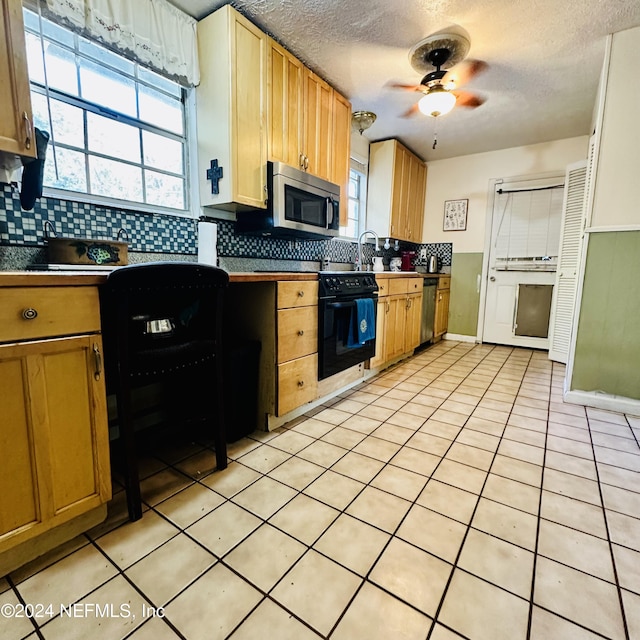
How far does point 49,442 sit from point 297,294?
4.15ft

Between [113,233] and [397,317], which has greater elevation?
[113,233]

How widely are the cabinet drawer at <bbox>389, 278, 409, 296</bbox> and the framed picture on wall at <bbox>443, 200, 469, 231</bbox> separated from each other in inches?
71.6

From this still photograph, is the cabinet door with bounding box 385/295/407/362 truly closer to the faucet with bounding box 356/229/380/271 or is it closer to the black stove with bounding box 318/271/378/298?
the black stove with bounding box 318/271/378/298

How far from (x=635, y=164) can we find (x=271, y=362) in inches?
105

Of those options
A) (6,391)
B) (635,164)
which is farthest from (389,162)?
(6,391)

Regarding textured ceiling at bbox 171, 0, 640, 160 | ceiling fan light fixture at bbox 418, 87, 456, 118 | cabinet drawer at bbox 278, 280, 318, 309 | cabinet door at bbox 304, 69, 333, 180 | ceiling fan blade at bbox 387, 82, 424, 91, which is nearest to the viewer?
cabinet drawer at bbox 278, 280, 318, 309

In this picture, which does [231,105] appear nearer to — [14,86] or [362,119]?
[14,86]

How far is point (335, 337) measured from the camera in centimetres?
230

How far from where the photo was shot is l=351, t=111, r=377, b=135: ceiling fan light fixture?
3146mm

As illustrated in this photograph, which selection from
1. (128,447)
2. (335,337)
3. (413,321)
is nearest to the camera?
(128,447)

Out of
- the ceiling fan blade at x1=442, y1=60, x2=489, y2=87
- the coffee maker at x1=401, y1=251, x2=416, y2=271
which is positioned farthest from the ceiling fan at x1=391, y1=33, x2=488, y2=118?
the coffee maker at x1=401, y1=251, x2=416, y2=271

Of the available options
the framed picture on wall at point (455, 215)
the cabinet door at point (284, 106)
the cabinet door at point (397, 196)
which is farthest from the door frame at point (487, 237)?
the cabinet door at point (284, 106)

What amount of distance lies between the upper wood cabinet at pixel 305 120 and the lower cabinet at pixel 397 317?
105cm

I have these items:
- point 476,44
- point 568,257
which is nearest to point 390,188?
point 476,44
